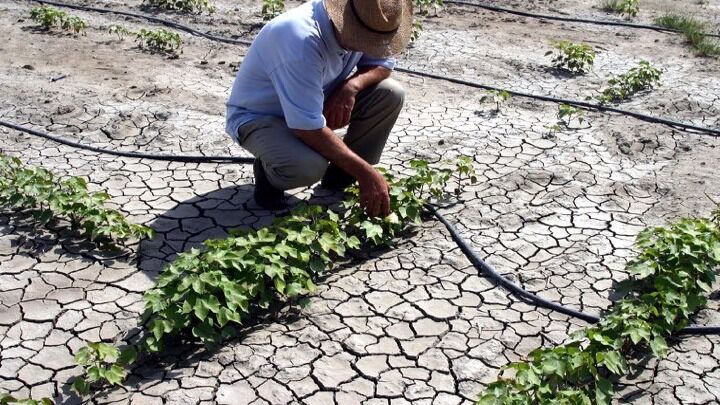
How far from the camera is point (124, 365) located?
3592 mm

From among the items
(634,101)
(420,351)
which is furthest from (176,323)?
(634,101)

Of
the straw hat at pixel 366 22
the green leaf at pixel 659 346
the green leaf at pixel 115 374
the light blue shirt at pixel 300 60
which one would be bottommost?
the green leaf at pixel 115 374

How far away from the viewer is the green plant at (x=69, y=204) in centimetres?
453

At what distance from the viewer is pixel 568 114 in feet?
21.2

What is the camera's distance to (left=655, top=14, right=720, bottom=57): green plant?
8.02 meters

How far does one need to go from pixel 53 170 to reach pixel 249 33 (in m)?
3.35

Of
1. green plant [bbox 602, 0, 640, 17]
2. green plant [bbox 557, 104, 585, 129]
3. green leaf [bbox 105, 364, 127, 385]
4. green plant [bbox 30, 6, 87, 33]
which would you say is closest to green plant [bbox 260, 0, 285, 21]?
green plant [bbox 30, 6, 87, 33]

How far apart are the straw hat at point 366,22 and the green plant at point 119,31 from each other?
433cm

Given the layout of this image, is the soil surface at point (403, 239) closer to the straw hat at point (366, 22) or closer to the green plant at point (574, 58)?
the green plant at point (574, 58)

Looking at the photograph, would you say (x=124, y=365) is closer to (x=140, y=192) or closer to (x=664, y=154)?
(x=140, y=192)

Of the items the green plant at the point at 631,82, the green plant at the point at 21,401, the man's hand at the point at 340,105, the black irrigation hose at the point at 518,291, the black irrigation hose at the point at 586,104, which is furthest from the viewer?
the green plant at the point at 631,82

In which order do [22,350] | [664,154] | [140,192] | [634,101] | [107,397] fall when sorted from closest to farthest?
[107,397]
[22,350]
[140,192]
[664,154]
[634,101]

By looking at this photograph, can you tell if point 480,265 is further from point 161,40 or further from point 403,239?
point 161,40

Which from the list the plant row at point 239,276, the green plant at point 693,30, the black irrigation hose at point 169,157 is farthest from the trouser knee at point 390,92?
the green plant at point 693,30
